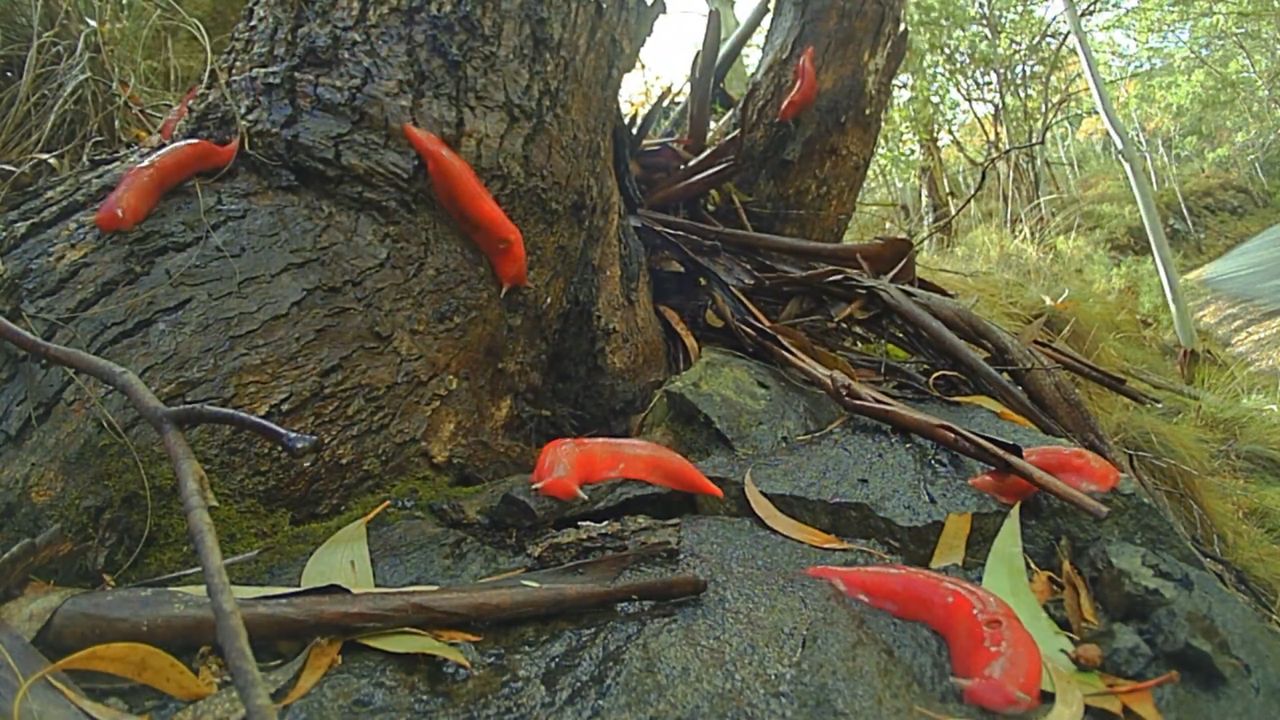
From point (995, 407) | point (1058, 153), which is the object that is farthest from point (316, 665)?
point (1058, 153)

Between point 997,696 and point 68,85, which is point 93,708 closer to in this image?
point 997,696

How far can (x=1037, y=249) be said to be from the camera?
492cm

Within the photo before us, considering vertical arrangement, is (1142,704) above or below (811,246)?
below

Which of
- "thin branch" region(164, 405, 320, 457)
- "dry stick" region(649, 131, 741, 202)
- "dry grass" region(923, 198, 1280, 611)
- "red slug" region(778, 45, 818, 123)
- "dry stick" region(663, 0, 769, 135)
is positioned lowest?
"dry grass" region(923, 198, 1280, 611)

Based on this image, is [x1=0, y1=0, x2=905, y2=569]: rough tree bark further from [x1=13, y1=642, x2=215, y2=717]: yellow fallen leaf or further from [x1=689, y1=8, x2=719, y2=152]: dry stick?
[x1=689, y1=8, x2=719, y2=152]: dry stick

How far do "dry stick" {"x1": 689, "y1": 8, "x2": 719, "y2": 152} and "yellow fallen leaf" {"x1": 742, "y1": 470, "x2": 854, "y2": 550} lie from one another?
1317 millimetres

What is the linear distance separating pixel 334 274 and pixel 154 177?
1.05 feet

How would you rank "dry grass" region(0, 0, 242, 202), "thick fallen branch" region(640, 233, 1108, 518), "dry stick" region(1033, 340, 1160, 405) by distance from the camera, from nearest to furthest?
"thick fallen branch" region(640, 233, 1108, 518)
"dry grass" region(0, 0, 242, 202)
"dry stick" region(1033, 340, 1160, 405)

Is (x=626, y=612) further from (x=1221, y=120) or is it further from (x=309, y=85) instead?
(x=1221, y=120)

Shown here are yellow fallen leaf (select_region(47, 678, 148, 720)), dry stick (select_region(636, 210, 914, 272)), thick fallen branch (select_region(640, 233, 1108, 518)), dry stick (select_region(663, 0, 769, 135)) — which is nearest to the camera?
yellow fallen leaf (select_region(47, 678, 148, 720))

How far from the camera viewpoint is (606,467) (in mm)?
1372

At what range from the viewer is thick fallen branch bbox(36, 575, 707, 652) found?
0.92 m

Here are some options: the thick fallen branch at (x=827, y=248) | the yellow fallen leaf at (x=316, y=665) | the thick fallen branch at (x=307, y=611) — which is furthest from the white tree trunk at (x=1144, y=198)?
the yellow fallen leaf at (x=316, y=665)

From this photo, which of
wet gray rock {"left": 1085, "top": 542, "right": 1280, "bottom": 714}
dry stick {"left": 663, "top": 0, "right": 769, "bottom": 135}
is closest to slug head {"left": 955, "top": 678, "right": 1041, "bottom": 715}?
wet gray rock {"left": 1085, "top": 542, "right": 1280, "bottom": 714}
